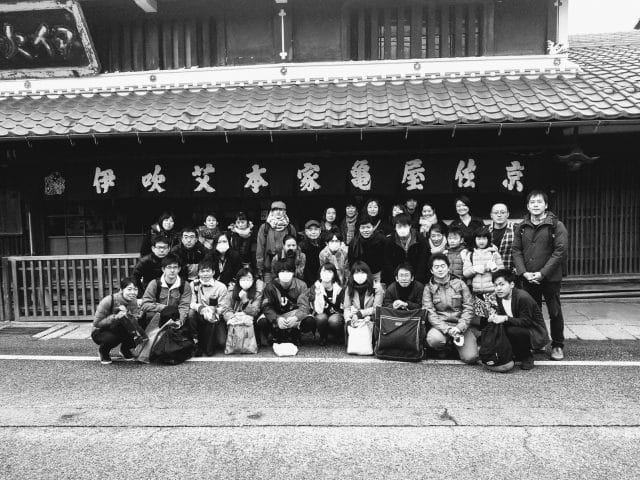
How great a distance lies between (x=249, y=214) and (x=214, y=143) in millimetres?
1502

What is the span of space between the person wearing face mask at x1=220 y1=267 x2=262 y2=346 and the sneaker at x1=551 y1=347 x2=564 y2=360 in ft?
12.9

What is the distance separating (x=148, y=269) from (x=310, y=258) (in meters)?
2.52

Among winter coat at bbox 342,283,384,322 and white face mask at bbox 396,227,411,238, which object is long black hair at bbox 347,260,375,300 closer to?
winter coat at bbox 342,283,384,322

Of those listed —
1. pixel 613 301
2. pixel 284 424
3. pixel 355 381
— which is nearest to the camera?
pixel 284 424

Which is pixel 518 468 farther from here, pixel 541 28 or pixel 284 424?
pixel 541 28

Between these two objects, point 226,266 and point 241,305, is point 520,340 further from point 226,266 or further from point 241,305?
point 226,266

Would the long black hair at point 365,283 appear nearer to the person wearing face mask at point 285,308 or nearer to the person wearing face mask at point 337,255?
the person wearing face mask at point 337,255

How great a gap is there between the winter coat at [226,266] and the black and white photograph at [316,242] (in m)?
0.04

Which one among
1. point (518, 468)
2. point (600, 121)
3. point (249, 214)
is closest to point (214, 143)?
point (249, 214)

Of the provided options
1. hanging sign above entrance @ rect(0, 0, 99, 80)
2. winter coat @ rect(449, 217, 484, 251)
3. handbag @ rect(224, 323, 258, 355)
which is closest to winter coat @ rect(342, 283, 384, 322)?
handbag @ rect(224, 323, 258, 355)

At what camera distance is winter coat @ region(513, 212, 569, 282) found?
6.52 m

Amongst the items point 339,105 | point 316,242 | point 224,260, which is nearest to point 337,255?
point 316,242

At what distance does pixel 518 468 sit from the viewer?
143 inches

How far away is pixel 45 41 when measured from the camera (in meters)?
9.44
